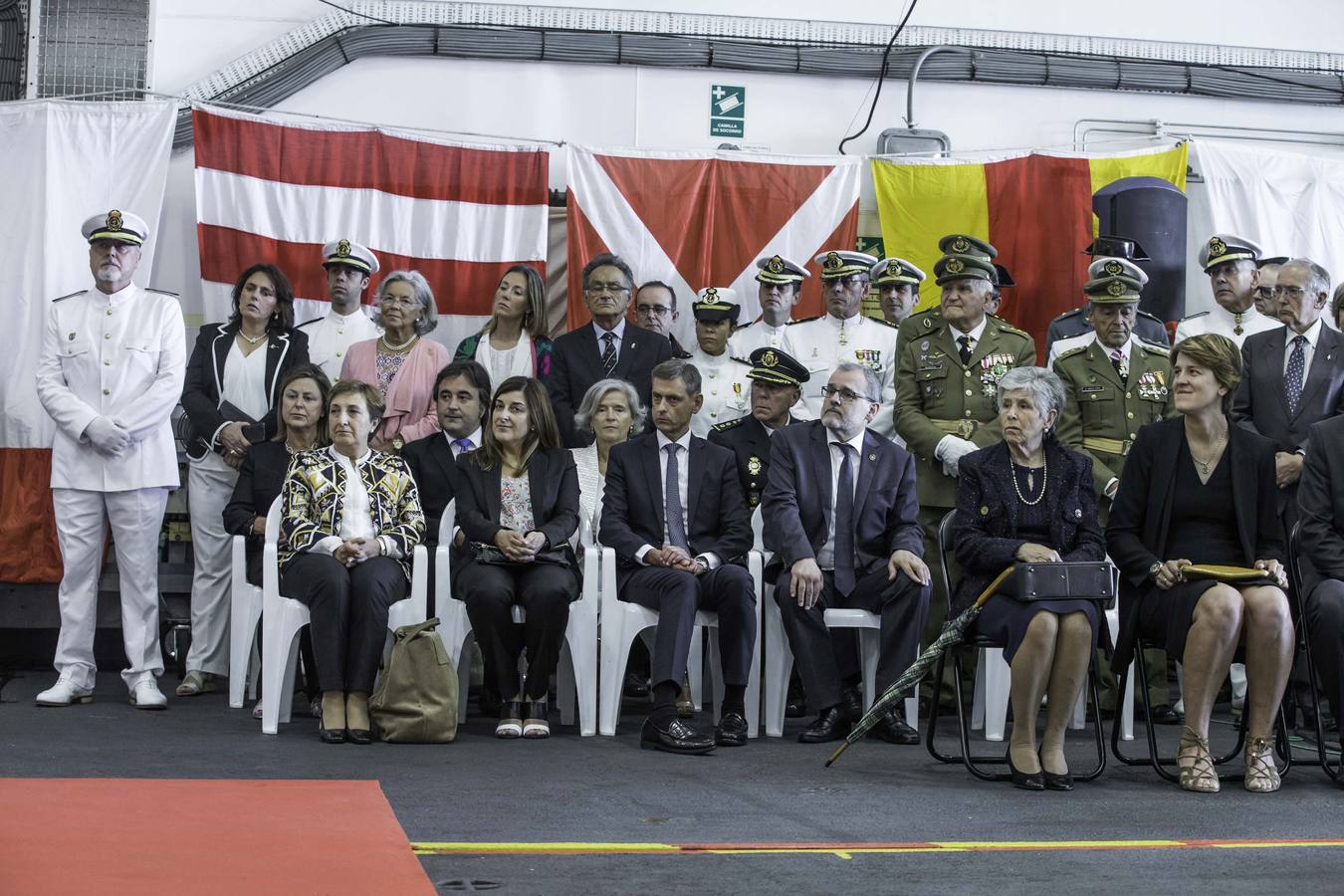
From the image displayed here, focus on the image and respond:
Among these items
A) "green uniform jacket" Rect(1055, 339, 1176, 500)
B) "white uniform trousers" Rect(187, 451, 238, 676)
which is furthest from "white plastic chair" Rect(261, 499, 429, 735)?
"green uniform jacket" Rect(1055, 339, 1176, 500)

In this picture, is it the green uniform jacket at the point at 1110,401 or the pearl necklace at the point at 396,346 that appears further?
the pearl necklace at the point at 396,346

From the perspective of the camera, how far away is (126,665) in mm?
6840

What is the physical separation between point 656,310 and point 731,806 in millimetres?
3275

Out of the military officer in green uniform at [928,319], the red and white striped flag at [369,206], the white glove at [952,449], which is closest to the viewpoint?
the white glove at [952,449]

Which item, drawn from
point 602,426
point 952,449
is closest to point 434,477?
point 602,426

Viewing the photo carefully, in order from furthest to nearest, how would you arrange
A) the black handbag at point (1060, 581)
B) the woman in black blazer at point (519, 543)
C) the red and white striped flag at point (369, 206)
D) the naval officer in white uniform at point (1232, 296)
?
the red and white striped flag at point (369, 206) < the naval officer in white uniform at point (1232, 296) < the woman in black blazer at point (519, 543) < the black handbag at point (1060, 581)

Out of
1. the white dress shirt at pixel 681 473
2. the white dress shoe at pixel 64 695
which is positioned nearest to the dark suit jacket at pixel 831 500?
the white dress shirt at pixel 681 473

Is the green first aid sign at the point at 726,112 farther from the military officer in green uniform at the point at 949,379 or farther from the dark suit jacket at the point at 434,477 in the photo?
the dark suit jacket at the point at 434,477

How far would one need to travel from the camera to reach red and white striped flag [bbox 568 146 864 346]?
7613 millimetres

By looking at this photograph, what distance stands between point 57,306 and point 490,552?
2020mm

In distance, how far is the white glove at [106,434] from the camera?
5.75 m

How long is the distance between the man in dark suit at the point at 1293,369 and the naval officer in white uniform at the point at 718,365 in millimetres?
1997

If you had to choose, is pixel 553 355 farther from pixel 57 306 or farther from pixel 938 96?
pixel 938 96

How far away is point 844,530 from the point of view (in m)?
5.52
